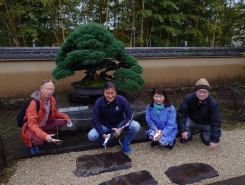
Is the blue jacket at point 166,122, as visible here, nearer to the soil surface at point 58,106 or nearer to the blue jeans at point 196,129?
the blue jeans at point 196,129

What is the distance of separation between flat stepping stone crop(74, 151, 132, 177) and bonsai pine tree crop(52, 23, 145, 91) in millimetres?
1386

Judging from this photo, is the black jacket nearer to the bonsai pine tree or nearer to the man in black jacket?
the man in black jacket

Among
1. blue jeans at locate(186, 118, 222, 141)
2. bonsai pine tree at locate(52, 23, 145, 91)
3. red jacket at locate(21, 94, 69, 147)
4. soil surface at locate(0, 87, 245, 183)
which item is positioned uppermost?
bonsai pine tree at locate(52, 23, 145, 91)

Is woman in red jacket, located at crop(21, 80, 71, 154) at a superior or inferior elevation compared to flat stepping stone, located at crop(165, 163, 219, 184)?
superior

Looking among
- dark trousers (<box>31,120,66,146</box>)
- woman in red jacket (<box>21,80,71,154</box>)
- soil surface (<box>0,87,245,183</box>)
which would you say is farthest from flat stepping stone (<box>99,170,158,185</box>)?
soil surface (<box>0,87,245,183</box>)

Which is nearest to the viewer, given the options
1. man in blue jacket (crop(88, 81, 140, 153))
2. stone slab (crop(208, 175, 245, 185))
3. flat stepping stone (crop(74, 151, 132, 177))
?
stone slab (crop(208, 175, 245, 185))

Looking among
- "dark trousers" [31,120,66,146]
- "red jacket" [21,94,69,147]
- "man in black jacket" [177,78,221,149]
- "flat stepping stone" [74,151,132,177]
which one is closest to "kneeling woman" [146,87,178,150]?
"man in black jacket" [177,78,221,149]

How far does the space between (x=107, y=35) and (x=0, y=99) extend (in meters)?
3.53

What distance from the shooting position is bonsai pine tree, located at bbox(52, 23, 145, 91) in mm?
3336

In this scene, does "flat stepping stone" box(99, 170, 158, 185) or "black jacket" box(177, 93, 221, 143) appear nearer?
"flat stepping stone" box(99, 170, 158, 185)

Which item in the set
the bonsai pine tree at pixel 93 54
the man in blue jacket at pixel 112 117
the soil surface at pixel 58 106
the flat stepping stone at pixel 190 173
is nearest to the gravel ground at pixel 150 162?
the flat stepping stone at pixel 190 173

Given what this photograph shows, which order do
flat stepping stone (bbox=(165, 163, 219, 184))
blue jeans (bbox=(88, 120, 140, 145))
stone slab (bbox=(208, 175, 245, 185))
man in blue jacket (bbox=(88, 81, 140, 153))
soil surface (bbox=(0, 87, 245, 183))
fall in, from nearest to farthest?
stone slab (bbox=(208, 175, 245, 185)) < flat stepping stone (bbox=(165, 163, 219, 184)) < man in blue jacket (bbox=(88, 81, 140, 153)) < blue jeans (bbox=(88, 120, 140, 145)) < soil surface (bbox=(0, 87, 245, 183))

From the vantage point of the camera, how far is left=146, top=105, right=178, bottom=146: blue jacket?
9.75 feet

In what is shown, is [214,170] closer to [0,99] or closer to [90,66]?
[90,66]
